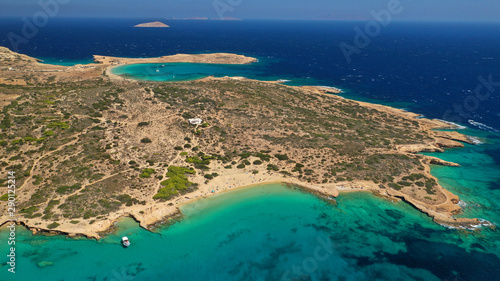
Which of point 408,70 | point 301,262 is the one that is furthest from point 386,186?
point 408,70

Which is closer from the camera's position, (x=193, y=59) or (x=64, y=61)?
(x=64, y=61)

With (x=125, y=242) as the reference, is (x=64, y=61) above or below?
above

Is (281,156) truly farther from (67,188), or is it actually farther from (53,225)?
(53,225)

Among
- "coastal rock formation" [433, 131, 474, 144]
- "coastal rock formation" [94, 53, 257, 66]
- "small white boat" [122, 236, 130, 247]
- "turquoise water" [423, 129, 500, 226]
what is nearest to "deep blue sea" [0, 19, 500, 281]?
"turquoise water" [423, 129, 500, 226]

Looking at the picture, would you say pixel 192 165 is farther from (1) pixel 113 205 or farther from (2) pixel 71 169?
(2) pixel 71 169

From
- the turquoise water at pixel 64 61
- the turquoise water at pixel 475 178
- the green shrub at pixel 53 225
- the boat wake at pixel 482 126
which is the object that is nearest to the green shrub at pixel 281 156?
the turquoise water at pixel 475 178

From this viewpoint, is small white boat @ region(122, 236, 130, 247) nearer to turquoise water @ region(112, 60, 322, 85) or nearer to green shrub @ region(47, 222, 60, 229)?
green shrub @ region(47, 222, 60, 229)

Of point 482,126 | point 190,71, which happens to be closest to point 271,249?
point 482,126

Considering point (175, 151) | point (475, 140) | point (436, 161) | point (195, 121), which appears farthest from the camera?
point (475, 140)

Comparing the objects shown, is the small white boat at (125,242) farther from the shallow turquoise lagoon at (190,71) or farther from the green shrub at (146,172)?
the shallow turquoise lagoon at (190,71)
